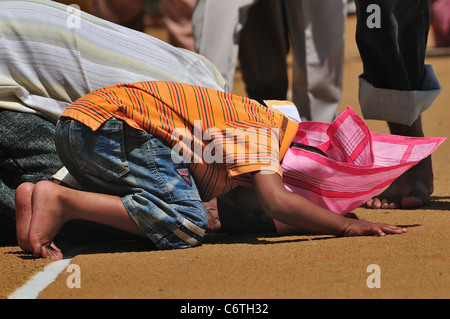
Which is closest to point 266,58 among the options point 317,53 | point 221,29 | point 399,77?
point 317,53

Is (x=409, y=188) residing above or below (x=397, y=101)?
below

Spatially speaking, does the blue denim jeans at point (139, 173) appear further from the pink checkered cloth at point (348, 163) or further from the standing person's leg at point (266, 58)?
the standing person's leg at point (266, 58)

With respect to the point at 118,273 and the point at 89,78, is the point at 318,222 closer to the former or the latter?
the point at 118,273

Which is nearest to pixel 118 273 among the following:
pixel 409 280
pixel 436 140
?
pixel 409 280

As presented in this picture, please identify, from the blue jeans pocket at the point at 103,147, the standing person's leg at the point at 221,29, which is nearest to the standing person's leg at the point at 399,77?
Answer: the standing person's leg at the point at 221,29

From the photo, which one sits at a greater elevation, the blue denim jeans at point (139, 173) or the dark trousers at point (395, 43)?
the dark trousers at point (395, 43)

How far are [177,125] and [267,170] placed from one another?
0.39 m

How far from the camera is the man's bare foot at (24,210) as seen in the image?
280cm

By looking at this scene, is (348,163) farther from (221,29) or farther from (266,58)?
(266,58)

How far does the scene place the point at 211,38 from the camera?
4.57m

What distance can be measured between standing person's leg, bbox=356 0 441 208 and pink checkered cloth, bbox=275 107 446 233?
577 mm

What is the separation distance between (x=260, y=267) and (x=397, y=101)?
61.0 inches

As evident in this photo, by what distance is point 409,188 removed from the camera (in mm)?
3771

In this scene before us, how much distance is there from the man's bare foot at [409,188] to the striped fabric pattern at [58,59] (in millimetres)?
1171
